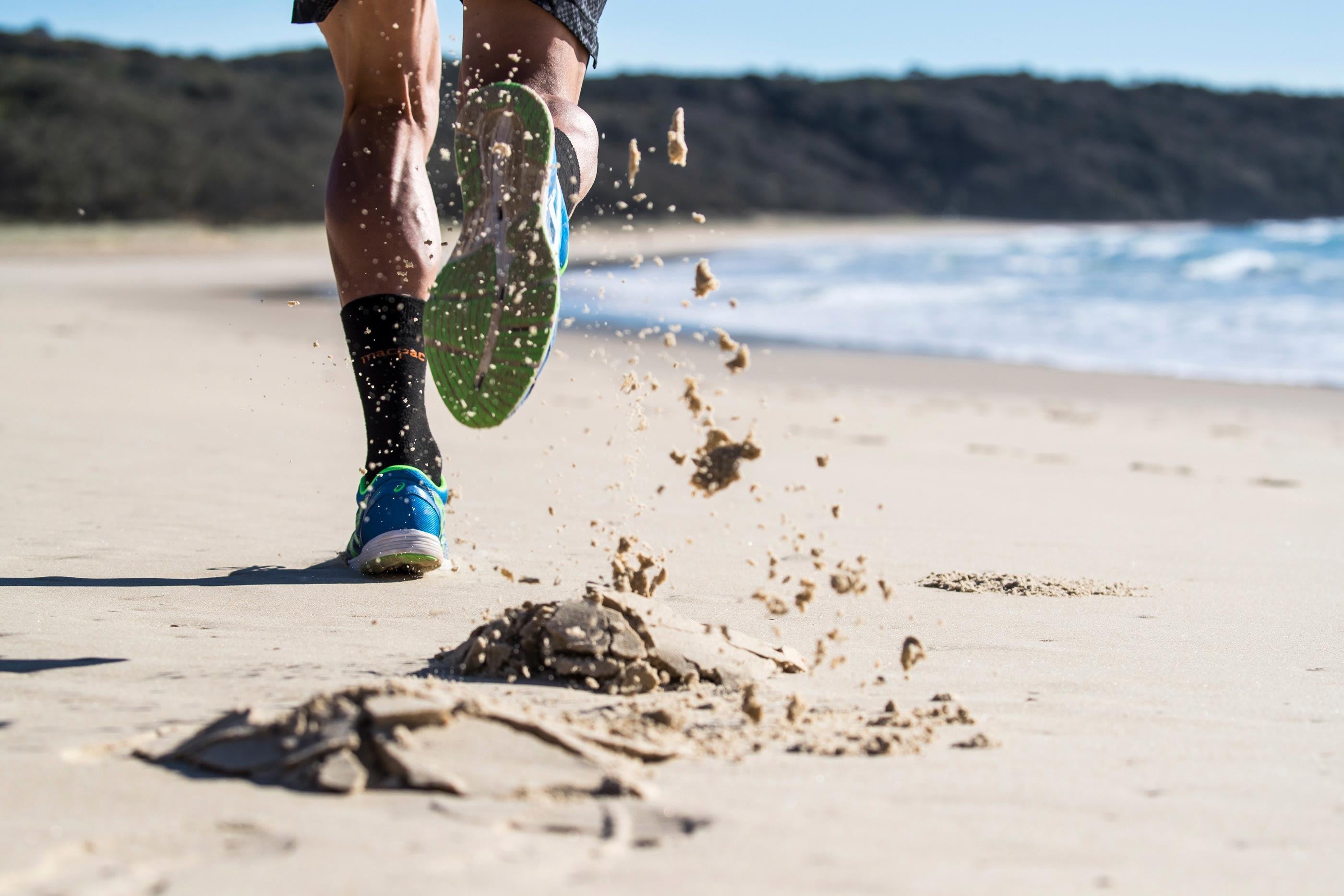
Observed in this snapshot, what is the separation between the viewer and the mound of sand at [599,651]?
5.58ft

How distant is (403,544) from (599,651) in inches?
24.6

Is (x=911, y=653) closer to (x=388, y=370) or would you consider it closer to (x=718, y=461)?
(x=718, y=461)

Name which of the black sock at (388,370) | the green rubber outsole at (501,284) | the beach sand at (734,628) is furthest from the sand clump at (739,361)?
the black sock at (388,370)

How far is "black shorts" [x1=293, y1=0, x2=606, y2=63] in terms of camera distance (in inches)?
86.8

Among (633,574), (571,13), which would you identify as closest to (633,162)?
(571,13)

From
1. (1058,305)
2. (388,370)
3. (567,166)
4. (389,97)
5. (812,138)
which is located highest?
(812,138)

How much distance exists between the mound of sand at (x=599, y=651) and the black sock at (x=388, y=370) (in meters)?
0.57

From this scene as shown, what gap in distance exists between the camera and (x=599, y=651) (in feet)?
5.61

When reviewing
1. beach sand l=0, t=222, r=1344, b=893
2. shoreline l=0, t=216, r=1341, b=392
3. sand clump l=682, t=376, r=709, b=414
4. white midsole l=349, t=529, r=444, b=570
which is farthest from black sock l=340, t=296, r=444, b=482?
sand clump l=682, t=376, r=709, b=414

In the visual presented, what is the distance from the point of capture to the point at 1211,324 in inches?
431

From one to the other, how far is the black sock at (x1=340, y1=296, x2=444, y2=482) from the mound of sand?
1.86 ft

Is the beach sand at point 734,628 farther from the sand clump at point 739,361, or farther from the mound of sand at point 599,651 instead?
Result: the sand clump at point 739,361

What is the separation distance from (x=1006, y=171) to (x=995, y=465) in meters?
67.4

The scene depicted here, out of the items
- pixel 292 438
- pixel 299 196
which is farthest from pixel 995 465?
pixel 299 196
